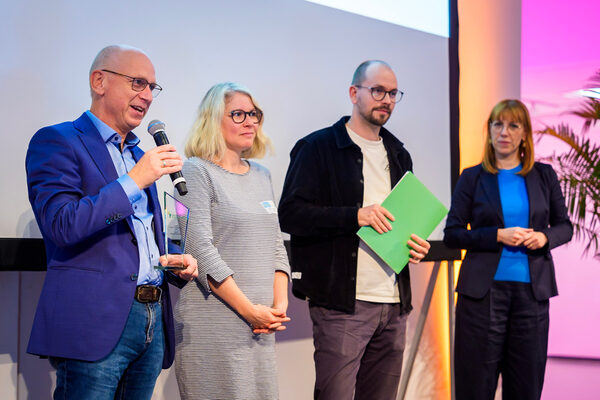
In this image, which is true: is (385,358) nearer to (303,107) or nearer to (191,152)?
(191,152)

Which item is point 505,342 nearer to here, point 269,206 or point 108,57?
point 269,206

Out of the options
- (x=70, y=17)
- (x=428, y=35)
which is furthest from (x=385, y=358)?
(x=428, y=35)

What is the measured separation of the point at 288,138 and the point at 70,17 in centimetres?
123

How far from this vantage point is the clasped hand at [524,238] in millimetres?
2885

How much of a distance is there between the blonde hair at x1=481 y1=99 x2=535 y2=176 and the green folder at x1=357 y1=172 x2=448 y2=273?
0.77 meters

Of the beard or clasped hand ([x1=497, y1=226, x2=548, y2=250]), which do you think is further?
clasped hand ([x1=497, y1=226, x2=548, y2=250])

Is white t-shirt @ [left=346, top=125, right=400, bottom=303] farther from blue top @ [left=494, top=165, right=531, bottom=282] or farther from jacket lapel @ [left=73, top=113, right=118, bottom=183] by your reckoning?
jacket lapel @ [left=73, top=113, right=118, bottom=183]

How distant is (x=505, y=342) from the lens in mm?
3020

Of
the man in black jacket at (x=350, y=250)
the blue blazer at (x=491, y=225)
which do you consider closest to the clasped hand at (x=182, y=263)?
the man in black jacket at (x=350, y=250)

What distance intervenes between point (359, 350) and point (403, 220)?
56 centimetres

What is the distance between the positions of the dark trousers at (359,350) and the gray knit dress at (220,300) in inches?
16.0

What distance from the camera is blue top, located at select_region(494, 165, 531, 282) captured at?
2.95 meters

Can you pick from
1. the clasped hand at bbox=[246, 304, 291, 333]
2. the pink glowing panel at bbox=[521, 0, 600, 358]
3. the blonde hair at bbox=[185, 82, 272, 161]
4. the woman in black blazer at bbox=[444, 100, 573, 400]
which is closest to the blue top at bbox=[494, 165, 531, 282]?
the woman in black blazer at bbox=[444, 100, 573, 400]

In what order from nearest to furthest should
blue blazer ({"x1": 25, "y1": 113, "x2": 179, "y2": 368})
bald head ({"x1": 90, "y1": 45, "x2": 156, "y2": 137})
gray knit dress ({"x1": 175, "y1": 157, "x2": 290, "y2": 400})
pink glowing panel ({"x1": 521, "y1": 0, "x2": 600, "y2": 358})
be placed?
blue blazer ({"x1": 25, "y1": 113, "x2": 179, "y2": 368})
bald head ({"x1": 90, "y1": 45, "x2": 156, "y2": 137})
gray knit dress ({"x1": 175, "y1": 157, "x2": 290, "y2": 400})
pink glowing panel ({"x1": 521, "y1": 0, "x2": 600, "y2": 358})
